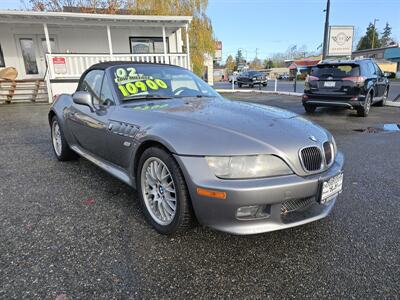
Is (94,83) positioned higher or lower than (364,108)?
higher

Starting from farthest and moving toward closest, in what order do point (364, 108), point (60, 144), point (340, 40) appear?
point (340, 40)
point (364, 108)
point (60, 144)

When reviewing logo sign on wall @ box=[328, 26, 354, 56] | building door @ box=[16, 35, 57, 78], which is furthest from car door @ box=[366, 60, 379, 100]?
building door @ box=[16, 35, 57, 78]

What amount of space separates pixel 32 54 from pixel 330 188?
15.1 meters

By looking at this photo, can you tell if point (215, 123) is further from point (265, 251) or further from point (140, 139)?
point (265, 251)

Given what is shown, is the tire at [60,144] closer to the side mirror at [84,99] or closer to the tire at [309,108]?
the side mirror at [84,99]

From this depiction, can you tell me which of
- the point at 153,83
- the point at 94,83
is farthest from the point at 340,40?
the point at 94,83

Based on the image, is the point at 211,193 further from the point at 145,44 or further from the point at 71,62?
the point at 145,44

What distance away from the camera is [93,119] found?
10.6 feet

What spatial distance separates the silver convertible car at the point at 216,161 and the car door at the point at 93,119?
0.02 metres

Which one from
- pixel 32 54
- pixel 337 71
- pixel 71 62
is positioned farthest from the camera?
pixel 32 54

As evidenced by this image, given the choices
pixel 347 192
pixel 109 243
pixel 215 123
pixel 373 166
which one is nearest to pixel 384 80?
pixel 373 166

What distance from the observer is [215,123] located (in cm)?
222

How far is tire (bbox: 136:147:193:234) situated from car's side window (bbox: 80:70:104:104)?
4.33 feet

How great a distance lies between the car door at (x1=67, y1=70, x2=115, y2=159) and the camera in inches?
120
